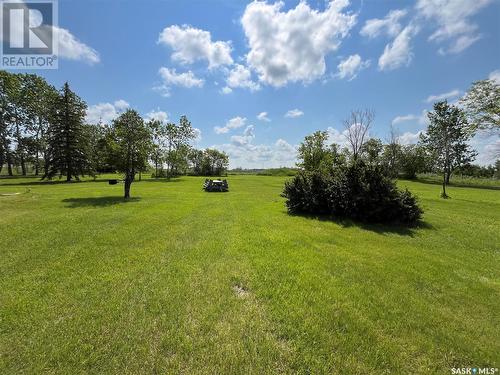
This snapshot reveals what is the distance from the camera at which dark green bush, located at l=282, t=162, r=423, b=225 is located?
11320 millimetres

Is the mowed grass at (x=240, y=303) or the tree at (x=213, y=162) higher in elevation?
the tree at (x=213, y=162)

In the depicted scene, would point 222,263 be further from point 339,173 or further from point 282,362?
point 339,173

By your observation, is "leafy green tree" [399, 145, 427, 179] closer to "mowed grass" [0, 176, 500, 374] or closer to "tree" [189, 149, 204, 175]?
"tree" [189, 149, 204, 175]

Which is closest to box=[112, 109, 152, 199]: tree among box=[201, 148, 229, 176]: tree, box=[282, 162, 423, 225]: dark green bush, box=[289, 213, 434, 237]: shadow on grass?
box=[282, 162, 423, 225]: dark green bush

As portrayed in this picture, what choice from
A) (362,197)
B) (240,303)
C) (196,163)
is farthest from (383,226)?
(196,163)

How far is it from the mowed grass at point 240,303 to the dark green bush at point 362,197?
2.80 meters

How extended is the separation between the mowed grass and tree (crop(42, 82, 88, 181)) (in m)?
30.1

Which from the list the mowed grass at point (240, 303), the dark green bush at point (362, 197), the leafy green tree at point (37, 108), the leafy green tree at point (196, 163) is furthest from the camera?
the leafy green tree at point (196, 163)

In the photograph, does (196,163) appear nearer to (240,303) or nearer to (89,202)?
(89,202)

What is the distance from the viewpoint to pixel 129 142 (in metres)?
18.1

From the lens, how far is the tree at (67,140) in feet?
109

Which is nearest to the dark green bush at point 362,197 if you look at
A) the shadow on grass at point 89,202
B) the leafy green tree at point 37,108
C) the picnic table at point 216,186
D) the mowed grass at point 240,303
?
the mowed grass at point 240,303

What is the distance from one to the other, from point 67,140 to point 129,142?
22.2 metres

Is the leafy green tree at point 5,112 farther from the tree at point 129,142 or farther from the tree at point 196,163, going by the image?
the tree at point 196,163
